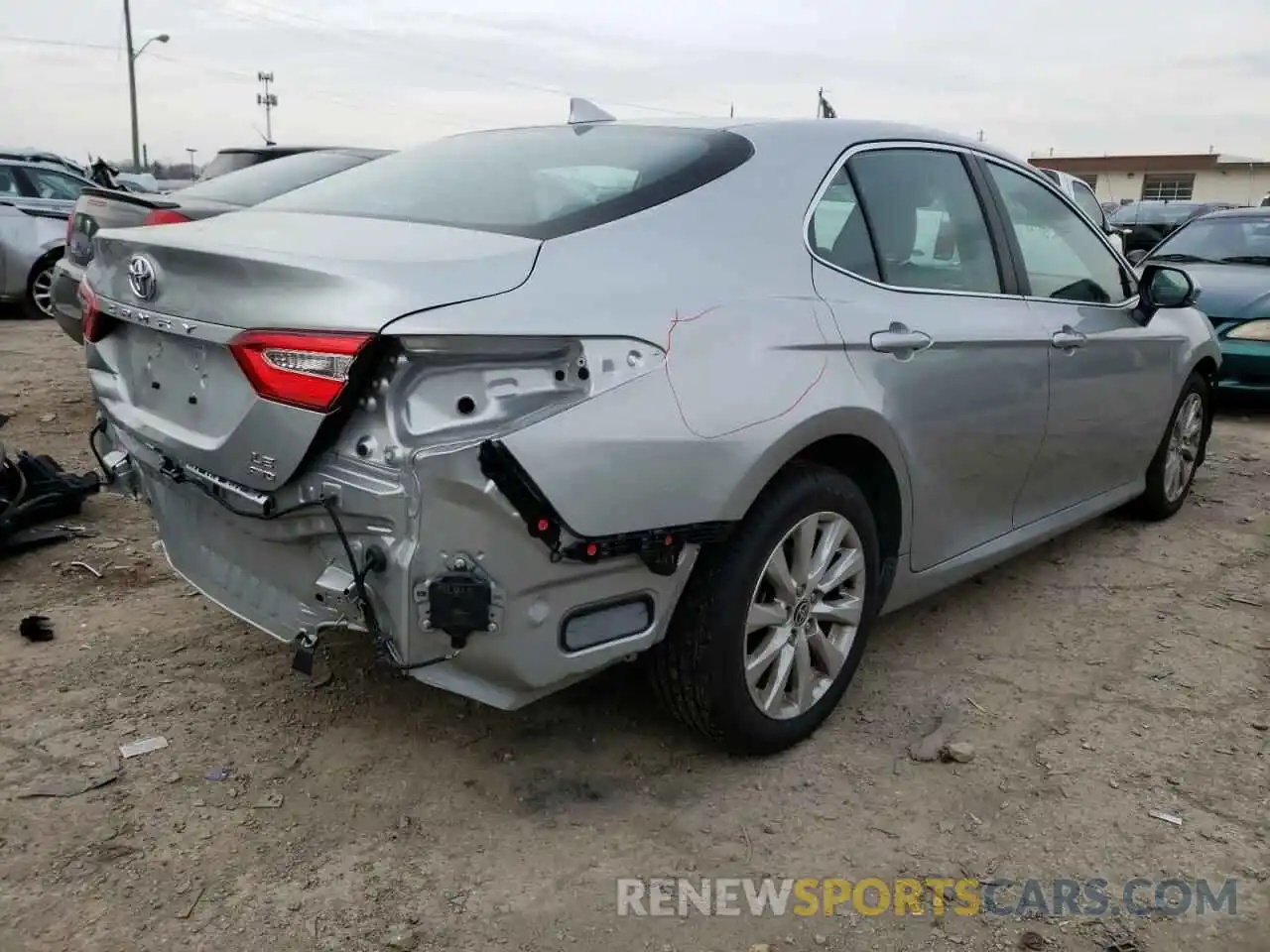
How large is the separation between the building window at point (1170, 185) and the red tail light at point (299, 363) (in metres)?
56.1

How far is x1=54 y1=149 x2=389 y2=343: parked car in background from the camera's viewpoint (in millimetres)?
5418

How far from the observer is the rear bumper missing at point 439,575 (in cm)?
204

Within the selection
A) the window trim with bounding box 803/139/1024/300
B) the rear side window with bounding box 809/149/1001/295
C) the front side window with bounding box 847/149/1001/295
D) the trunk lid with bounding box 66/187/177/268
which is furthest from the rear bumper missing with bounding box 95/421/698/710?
the trunk lid with bounding box 66/187/177/268

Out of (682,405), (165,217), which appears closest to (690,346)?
(682,405)

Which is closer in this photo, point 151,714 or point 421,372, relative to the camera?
point 421,372

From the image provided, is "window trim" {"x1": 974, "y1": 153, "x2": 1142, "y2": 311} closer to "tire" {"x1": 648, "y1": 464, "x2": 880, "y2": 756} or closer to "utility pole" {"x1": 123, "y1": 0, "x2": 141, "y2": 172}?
"tire" {"x1": 648, "y1": 464, "x2": 880, "y2": 756}

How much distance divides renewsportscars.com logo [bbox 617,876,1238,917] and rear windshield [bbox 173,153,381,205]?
15.5 feet

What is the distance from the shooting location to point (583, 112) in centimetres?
345

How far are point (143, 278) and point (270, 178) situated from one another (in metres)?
4.09

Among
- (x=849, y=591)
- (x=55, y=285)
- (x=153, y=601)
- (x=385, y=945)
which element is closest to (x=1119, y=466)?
(x=849, y=591)

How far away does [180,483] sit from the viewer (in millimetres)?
2518

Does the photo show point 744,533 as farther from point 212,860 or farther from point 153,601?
point 153,601

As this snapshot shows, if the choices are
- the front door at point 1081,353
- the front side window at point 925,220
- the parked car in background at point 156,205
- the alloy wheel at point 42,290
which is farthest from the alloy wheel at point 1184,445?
the alloy wheel at point 42,290

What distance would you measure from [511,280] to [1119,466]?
313 cm
